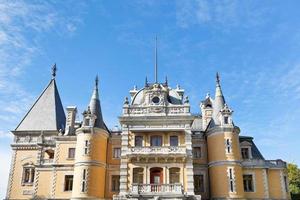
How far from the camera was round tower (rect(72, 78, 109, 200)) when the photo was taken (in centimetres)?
3375

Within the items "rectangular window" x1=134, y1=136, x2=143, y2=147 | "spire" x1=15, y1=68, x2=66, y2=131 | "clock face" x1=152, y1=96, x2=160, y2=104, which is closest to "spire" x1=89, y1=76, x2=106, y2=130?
"rectangular window" x1=134, y1=136, x2=143, y2=147

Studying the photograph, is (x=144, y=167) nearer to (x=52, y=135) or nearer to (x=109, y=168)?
(x=109, y=168)

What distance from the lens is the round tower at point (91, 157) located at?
1329 inches

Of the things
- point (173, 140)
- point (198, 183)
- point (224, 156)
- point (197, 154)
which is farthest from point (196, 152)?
point (173, 140)

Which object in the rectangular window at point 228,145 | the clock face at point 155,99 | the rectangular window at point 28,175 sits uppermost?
the clock face at point 155,99

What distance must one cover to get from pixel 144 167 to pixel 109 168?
486cm

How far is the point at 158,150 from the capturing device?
3369 cm

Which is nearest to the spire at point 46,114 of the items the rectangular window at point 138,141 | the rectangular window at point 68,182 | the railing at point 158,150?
the rectangular window at point 68,182

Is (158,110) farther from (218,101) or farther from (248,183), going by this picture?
(248,183)

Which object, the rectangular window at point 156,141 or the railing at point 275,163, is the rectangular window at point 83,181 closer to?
the rectangular window at point 156,141

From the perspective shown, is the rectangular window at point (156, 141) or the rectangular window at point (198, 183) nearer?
the rectangular window at point (156, 141)

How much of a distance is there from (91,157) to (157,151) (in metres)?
7.26

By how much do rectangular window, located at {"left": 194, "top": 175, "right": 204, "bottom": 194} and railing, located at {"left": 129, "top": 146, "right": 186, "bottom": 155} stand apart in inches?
190

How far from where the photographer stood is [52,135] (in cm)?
3972
